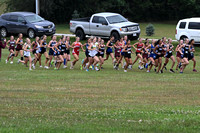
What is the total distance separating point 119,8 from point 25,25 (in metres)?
23.4

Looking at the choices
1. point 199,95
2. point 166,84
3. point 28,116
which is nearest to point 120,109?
point 28,116

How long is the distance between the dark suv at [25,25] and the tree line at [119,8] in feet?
45.2

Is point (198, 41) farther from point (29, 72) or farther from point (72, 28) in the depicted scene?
point (29, 72)

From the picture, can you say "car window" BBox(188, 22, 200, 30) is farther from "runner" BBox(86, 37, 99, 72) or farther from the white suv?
"runner" BBox(86, 37, 99, 72)

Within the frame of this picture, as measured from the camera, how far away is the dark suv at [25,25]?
36625 millimetres

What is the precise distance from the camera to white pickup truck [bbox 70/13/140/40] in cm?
3409

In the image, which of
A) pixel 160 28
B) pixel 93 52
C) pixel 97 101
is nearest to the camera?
pixel 97 101

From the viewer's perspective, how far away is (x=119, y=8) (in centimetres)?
5841

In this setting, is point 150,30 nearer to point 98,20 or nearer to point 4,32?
point 98,20

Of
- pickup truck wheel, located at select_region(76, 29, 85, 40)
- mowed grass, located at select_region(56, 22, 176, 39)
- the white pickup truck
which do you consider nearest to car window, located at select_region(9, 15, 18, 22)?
the white pickup truck

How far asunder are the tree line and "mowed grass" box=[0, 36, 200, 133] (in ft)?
102

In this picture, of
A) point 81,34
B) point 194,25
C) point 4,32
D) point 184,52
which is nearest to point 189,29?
point 194,25

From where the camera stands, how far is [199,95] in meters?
15.2

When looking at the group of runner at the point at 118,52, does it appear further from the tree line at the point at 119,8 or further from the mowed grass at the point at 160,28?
the tree line at the point at 119,8
